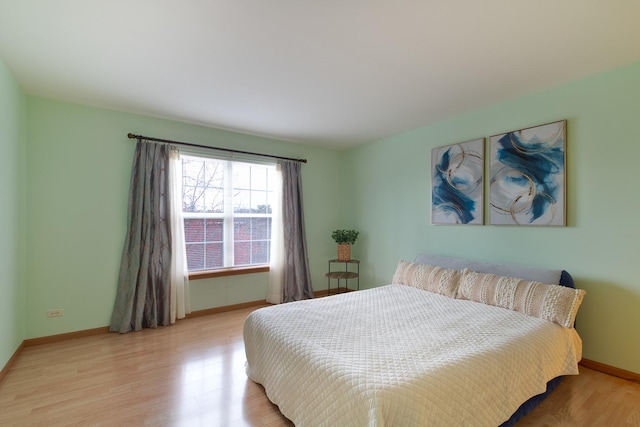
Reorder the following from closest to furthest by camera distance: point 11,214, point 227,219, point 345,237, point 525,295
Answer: point 525,295 < point 11,214 < point 227,219 < point 345,237

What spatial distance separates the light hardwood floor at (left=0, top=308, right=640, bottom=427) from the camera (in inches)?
71.3

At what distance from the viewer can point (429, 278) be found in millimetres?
3014

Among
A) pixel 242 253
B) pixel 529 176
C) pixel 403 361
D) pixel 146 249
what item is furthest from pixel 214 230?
pixel 529 176

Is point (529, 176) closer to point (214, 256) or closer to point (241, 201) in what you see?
point (241, 201)

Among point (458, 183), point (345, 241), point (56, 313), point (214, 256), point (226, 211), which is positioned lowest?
point (56, 313)

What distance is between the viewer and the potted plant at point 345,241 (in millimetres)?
4434

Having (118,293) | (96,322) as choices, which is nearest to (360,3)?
(118,293)

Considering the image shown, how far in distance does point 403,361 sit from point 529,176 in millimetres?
2260

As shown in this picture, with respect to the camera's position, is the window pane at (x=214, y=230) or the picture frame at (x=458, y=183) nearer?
the picture frame at (x=458, y=183)

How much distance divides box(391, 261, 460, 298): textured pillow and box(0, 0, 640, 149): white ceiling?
5.68ft

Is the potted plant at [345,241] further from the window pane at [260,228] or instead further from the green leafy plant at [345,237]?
the window pane at [260,228]

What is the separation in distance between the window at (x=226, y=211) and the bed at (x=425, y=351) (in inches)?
73.4

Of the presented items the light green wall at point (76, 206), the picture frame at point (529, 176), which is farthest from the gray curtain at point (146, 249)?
the picture frame at point (529, 176)

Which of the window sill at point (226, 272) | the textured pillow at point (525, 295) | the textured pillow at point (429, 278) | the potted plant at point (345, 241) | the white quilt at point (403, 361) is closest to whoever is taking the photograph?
the white quilt at point (403, 361)
